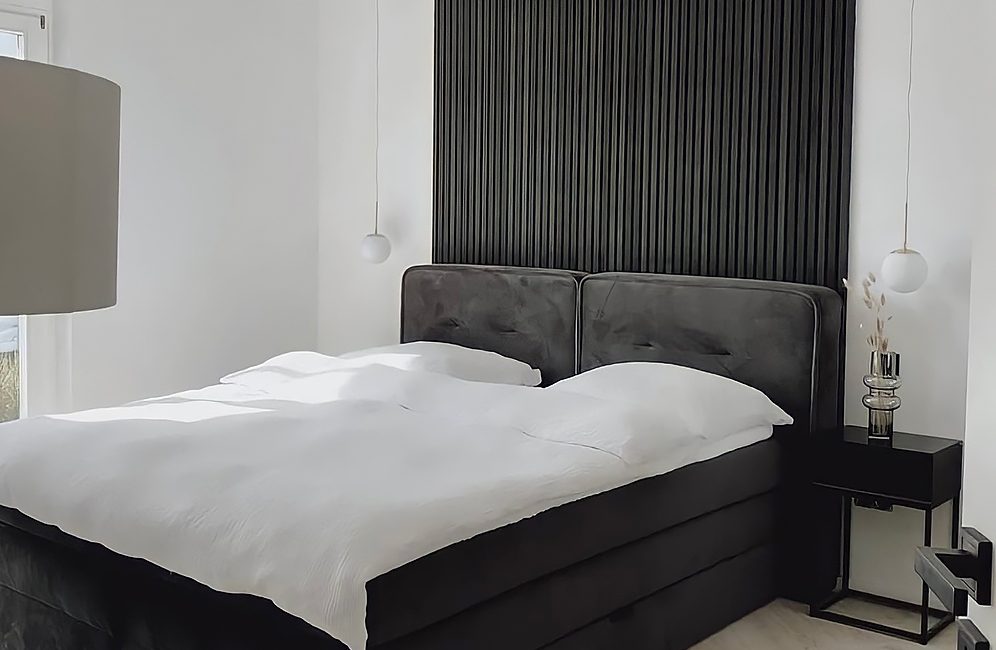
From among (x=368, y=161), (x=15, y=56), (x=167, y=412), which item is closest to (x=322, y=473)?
(x=167, y=412)

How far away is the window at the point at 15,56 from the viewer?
418 centimetres

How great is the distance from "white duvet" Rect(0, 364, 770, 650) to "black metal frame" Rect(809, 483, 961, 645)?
1.36 feet

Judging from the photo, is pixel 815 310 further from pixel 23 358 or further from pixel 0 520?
pixel 23 358

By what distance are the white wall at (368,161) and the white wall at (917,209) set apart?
6.65ft

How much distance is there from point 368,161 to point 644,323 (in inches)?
72.1

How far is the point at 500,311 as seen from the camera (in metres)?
4.41

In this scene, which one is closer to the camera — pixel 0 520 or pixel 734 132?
pixel 0 520

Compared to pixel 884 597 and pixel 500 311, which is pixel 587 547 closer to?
pixel 884 597

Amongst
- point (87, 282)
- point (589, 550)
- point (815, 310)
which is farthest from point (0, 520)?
point (815, 310)

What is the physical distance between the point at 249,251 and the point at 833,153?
2.73 metres

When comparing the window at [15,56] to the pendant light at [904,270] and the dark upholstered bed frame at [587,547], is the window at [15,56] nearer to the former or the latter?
the dark upholstered bed frame at [587,547]

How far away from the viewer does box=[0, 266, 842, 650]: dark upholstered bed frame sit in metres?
2.35

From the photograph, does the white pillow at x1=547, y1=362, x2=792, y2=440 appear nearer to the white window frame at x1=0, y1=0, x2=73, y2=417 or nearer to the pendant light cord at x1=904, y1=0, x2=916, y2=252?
the pendant light cord at x1=904, y1=0, x2=916, y2=252

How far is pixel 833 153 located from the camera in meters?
3.65
